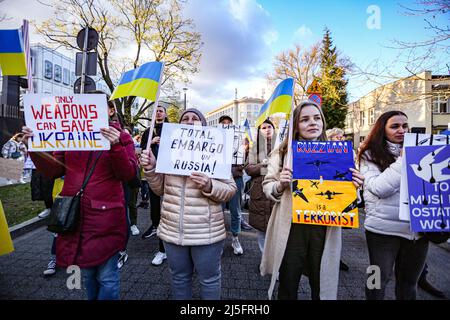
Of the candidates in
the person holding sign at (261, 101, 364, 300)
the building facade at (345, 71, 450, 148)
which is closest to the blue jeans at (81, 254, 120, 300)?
the person holding sign at (261, 101, 364, 300)

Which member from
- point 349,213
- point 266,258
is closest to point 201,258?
point 266,258

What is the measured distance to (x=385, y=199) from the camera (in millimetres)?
2166

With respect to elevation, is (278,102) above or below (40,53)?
below

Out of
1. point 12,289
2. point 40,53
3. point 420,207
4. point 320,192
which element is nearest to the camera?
point 420,207

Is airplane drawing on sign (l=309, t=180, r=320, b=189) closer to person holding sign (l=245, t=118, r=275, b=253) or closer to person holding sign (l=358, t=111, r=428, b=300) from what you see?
person holding sign (l=358, t=111, r=428, b=300)

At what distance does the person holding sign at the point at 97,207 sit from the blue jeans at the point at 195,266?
503 millimetres

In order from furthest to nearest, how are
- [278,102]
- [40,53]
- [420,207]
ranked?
[40,53] < [278,102] < [420,207]

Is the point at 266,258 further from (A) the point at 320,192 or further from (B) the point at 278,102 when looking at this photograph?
(B) the point at 278,102

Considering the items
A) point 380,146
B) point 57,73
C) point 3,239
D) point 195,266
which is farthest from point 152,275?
point 57,73

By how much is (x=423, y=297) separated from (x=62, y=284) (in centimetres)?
441

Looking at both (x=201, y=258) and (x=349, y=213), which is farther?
(x=201, y=258)

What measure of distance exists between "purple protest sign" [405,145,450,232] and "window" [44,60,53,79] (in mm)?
36873

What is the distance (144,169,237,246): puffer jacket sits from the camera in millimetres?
2080
